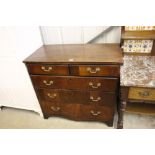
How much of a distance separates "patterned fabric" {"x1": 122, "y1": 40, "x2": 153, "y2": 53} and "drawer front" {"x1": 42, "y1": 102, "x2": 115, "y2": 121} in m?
0.64

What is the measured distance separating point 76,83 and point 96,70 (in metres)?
0.25

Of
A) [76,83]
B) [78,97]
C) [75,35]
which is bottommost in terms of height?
[78,97]

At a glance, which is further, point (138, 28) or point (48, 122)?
point (48, 122)

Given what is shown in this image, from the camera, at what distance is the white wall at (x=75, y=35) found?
167 centimetres

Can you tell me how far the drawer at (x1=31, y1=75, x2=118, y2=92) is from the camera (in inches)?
55.2

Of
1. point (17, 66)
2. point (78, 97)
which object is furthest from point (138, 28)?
point (17, 66)

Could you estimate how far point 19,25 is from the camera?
1479mm

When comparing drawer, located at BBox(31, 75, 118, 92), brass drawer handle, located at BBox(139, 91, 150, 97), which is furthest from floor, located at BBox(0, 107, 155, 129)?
brass drawer handle, located at BBox(139, 91, 150, 97)

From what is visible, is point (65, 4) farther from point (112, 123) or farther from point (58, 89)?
point (112, 123)

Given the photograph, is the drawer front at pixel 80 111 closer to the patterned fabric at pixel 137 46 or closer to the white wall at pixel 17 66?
the white wall at pixel 17 66

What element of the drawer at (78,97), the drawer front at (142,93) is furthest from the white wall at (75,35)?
the drawer front at (142,93)

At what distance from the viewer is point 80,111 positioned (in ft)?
5.57

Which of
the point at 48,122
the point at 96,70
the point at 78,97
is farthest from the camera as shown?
the point at 48,122

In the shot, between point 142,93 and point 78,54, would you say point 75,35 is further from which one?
point 142,93
